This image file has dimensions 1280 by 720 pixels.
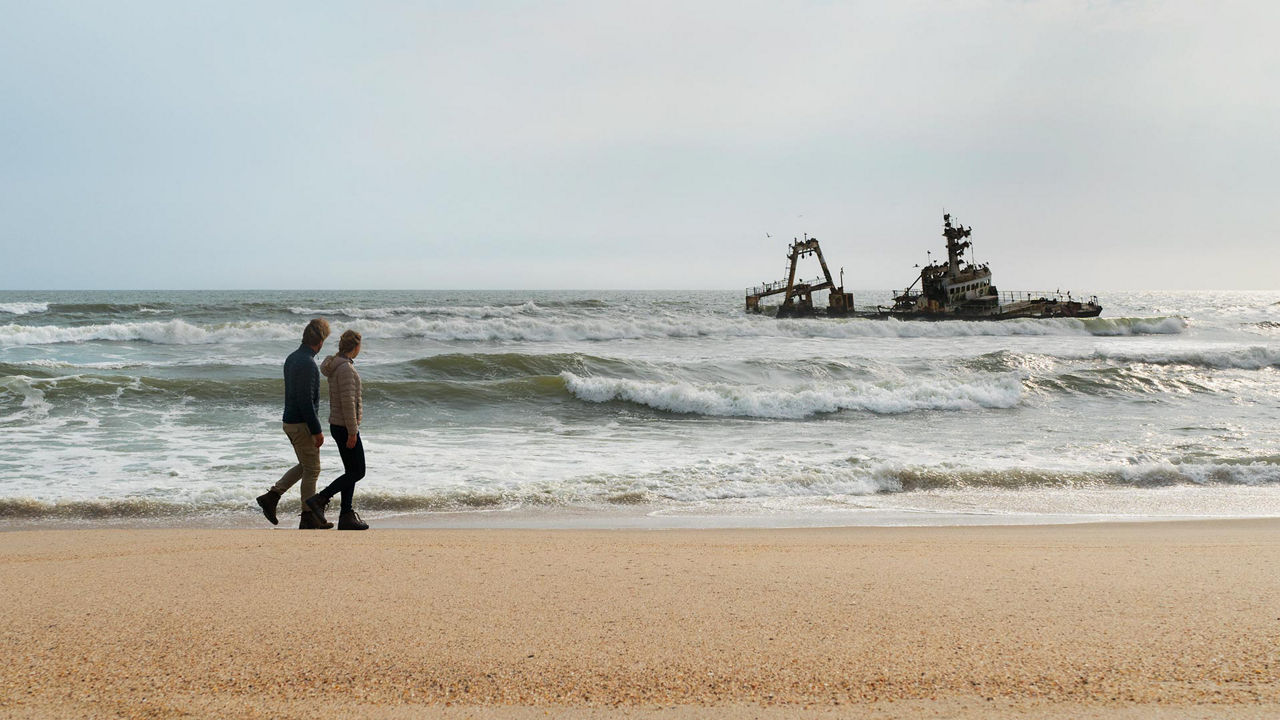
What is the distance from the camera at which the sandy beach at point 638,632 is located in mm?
2199

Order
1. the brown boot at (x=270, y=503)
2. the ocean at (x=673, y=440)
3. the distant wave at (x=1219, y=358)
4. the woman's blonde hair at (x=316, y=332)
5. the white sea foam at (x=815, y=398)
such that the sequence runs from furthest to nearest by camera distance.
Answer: the distant wave at (x=1219, y=358)
the white sea foam at (x=815, y=398)
the ocean at (x=673, y=440)
the brown boot at (x=270, y=503)
the woman's blonde hair at (x=316, y=332)

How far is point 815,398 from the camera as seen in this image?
13047 mm

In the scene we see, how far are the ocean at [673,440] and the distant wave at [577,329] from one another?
327 centimetres

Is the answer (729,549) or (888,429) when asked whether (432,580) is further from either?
(888,429)

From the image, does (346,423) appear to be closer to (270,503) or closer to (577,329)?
(270,503)

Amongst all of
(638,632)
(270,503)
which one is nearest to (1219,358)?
(638,632)

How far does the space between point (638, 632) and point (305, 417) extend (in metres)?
3.70

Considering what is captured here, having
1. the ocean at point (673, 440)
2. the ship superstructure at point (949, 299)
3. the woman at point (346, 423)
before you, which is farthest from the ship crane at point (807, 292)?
the woman at point (346, 423)

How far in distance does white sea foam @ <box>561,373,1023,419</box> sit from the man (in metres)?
8.33

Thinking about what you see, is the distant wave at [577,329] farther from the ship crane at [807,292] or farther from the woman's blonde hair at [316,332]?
the woman's blonde hair at [316,332]

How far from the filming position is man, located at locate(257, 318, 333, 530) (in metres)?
5.31

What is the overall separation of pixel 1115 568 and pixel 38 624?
4.95 metres

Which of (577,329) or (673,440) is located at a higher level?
(577,329)

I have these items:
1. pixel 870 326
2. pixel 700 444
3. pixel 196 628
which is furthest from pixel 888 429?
pixel 870 326
